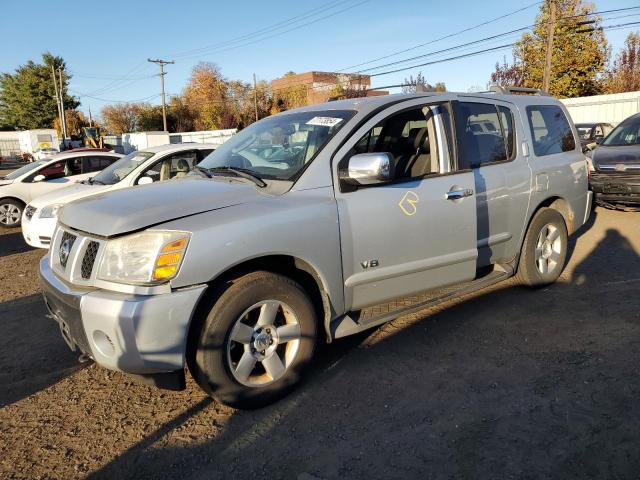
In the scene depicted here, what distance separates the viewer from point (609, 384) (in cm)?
Result: 321

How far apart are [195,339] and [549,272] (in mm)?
3823

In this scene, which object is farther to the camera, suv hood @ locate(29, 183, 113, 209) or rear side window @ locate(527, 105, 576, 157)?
suv hood @ locate(29, 183, 113, 209)

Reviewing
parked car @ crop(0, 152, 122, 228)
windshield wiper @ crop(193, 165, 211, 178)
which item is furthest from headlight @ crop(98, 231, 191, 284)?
parked car @ crop(0, 152, 122, 228)

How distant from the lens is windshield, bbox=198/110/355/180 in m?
3.47

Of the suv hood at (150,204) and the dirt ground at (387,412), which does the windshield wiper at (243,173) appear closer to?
the suv hood at (150,204)

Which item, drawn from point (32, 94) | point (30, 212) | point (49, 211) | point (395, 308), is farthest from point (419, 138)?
point (32, 94)

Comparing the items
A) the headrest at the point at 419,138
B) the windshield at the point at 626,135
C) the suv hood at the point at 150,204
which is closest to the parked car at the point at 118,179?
the suv hood at the point at 150,204

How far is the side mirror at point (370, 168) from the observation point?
124 inches

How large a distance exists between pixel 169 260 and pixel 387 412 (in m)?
1.56

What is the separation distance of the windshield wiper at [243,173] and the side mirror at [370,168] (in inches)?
23.3

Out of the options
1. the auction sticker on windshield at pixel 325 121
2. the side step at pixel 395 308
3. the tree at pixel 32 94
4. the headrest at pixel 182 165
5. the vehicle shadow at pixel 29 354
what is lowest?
the vehicle shadow at pixel 29 354

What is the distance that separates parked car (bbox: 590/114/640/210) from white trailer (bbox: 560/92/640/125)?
48.0 ft

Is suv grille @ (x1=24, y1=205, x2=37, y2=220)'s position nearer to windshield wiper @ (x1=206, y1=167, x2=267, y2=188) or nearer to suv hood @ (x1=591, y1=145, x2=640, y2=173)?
windshield wiper @ (x1=206, y1=167, x2=267, y2=188)

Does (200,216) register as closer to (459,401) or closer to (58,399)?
(58,399)
